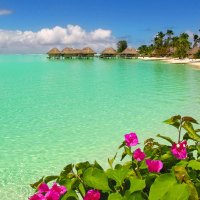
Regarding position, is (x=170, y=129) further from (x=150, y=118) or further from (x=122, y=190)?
(x=122, y=190)

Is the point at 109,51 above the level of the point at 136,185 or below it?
below

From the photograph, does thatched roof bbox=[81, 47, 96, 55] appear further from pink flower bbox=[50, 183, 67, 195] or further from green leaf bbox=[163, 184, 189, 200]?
green leaf bbox=[163, 184, 189, 200]

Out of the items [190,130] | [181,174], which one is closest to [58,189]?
[181,174]

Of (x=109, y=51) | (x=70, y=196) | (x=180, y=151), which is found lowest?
(x=109, y=51)

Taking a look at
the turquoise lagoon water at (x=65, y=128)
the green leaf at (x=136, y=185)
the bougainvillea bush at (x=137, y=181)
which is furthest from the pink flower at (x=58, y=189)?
the turquoise lagoon water at (x=65, y=128)

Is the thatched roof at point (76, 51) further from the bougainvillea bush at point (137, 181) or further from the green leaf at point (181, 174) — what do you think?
the green leaf at point (181, 174)

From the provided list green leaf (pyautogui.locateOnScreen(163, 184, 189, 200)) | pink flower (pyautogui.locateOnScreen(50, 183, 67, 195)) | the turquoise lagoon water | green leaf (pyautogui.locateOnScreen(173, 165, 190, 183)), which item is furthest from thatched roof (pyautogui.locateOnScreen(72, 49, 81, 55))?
green leaf (pyautogui.locateOnScreen(163, 184, 189, 200))

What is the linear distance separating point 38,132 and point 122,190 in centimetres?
750

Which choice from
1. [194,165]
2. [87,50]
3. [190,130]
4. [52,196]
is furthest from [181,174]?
[87,50]

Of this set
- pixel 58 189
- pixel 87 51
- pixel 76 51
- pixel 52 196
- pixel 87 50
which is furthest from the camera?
pixel 76 51

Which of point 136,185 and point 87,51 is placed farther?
point 87,51

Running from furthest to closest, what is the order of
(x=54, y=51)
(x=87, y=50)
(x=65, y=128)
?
(x=54, y=51)
(x=87, y=50)
(x=65, y=128)

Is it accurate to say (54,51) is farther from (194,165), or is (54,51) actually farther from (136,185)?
(136,185)

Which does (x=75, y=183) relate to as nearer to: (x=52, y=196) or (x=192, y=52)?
(x=52, y=196)
